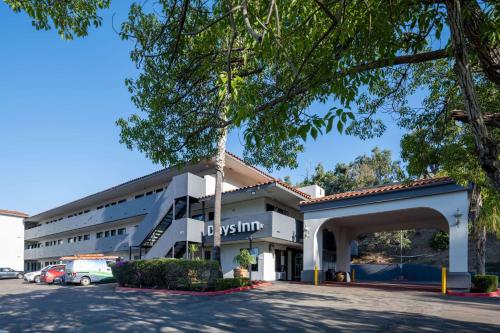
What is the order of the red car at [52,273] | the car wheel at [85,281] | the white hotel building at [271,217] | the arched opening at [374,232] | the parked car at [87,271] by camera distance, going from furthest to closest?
the red car at [52,273], the car wheel at [85,281], the parked car at [87,271], the arched opening at [374,232], the white hotel building at [271,217]

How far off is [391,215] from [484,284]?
25.1ft

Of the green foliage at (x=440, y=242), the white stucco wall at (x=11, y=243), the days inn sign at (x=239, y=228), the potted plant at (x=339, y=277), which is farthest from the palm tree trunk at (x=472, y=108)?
the white stucco wall at (x=11, y=243)

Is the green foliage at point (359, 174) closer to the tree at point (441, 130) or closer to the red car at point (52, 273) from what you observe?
the red car at point (52, 273)

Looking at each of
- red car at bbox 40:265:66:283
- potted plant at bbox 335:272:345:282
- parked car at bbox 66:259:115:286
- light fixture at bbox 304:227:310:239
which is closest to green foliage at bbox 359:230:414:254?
potted plant at bbox 335:272:345:282

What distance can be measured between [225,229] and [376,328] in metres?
18.1

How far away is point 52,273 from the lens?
31203 millimetres

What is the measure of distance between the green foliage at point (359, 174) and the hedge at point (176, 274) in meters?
30.1

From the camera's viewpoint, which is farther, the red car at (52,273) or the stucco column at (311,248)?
the red car at (52,273)

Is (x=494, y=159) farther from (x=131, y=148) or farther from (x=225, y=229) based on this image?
(x=225, y=229)

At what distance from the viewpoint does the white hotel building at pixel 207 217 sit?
26.1m

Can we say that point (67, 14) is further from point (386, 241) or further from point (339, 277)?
point (386, 241)

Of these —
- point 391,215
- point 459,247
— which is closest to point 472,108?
point 459,247

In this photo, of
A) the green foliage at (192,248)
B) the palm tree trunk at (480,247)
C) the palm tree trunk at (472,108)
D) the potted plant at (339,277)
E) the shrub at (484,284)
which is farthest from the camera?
the green foliage at (192,248)

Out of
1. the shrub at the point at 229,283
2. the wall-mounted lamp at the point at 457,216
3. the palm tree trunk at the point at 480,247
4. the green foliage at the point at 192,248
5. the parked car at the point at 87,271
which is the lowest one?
the parked car at the point at 87,271
